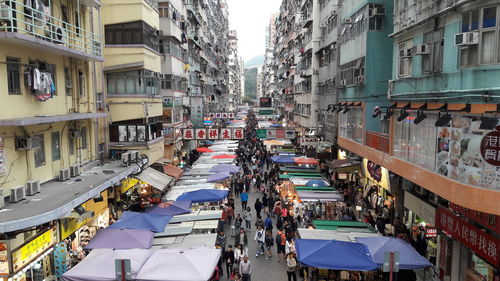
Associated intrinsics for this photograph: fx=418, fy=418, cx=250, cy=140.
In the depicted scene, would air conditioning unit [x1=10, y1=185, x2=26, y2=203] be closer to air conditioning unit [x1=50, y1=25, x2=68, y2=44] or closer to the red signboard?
air conditioning unit [x1=50, y1=25, x2=68, y2=44]

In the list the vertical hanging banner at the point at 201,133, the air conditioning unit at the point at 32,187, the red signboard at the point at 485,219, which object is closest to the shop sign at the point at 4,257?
the air conditioning unit at the point at 32,187

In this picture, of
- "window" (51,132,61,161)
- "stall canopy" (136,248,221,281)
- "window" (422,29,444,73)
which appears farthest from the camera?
"window" (51,132,61,161)

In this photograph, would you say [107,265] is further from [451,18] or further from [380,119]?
[380,119]

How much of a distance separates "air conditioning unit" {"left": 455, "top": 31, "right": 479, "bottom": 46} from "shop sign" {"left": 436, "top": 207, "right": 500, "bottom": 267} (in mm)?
5272

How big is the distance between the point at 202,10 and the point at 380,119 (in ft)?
124

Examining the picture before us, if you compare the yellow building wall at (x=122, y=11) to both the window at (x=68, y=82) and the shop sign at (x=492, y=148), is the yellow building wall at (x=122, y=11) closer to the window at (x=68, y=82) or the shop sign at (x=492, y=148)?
the window at (x=68, y=82)

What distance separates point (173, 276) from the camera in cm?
1084

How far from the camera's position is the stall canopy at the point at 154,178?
20922mm

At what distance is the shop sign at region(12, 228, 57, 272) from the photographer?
11.5 metres

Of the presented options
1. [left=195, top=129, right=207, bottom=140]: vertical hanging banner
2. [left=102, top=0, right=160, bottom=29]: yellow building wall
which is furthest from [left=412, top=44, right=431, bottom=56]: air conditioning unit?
[left=195, top=129, right=207, bottom=140]: vertical hanging banner

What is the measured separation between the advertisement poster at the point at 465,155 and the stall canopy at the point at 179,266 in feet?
23.8

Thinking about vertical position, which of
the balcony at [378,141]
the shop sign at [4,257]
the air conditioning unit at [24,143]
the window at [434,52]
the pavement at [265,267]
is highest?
the window at [434,52]

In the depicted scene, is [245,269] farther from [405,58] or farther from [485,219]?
[405,58]

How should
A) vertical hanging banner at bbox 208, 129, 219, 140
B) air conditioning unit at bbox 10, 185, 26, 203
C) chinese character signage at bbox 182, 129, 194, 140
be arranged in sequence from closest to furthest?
air conditioning unit at bbox 10, 185, 26, 203, vertical hanging banner at bbox 208, 129, 219, 140, chinese character signage at bbox 182, 129, 194, 140
